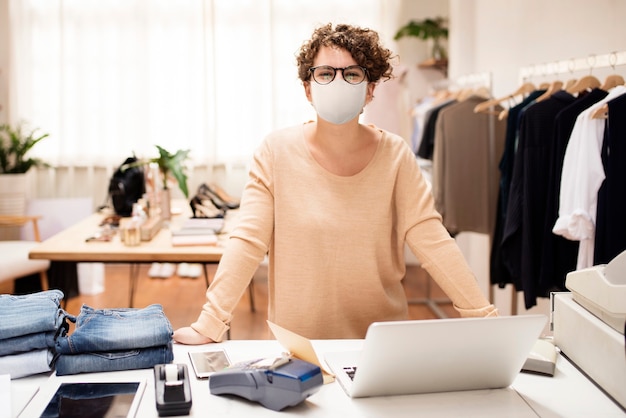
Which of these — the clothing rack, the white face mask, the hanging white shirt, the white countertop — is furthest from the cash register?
the clothing rack

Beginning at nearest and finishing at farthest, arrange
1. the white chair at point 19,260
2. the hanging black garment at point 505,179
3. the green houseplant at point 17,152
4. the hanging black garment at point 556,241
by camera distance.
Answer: the hanging black garment at point 556,241 < the hanging black garment at point 505,179 < the white chair at point 19,260 < the green houseplant at point 17,152

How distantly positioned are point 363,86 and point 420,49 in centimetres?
465

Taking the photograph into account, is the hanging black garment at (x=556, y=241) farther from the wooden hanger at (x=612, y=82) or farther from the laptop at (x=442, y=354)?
the laptop at (x=442, y=354)

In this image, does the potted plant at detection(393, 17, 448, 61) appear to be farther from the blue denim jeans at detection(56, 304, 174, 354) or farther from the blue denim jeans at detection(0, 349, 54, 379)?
the blue denim jeans at detection(0, 349, 54, 379)

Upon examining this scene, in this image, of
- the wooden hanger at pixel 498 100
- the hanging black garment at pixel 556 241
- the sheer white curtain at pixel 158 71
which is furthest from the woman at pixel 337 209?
the sheer white curtain at pixel 158 71

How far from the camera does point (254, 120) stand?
6.11m

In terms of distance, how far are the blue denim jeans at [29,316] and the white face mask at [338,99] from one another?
0.75m

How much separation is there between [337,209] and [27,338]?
2.59ft

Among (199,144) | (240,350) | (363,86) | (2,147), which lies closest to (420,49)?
(199,144)

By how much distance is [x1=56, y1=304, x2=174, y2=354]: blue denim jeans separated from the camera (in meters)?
1.38

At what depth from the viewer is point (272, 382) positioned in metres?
1.22

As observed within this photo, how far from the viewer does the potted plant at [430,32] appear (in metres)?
5.66

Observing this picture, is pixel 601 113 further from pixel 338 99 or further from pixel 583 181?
pixel 338 99

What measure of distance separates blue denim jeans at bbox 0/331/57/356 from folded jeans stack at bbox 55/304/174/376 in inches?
0.7
